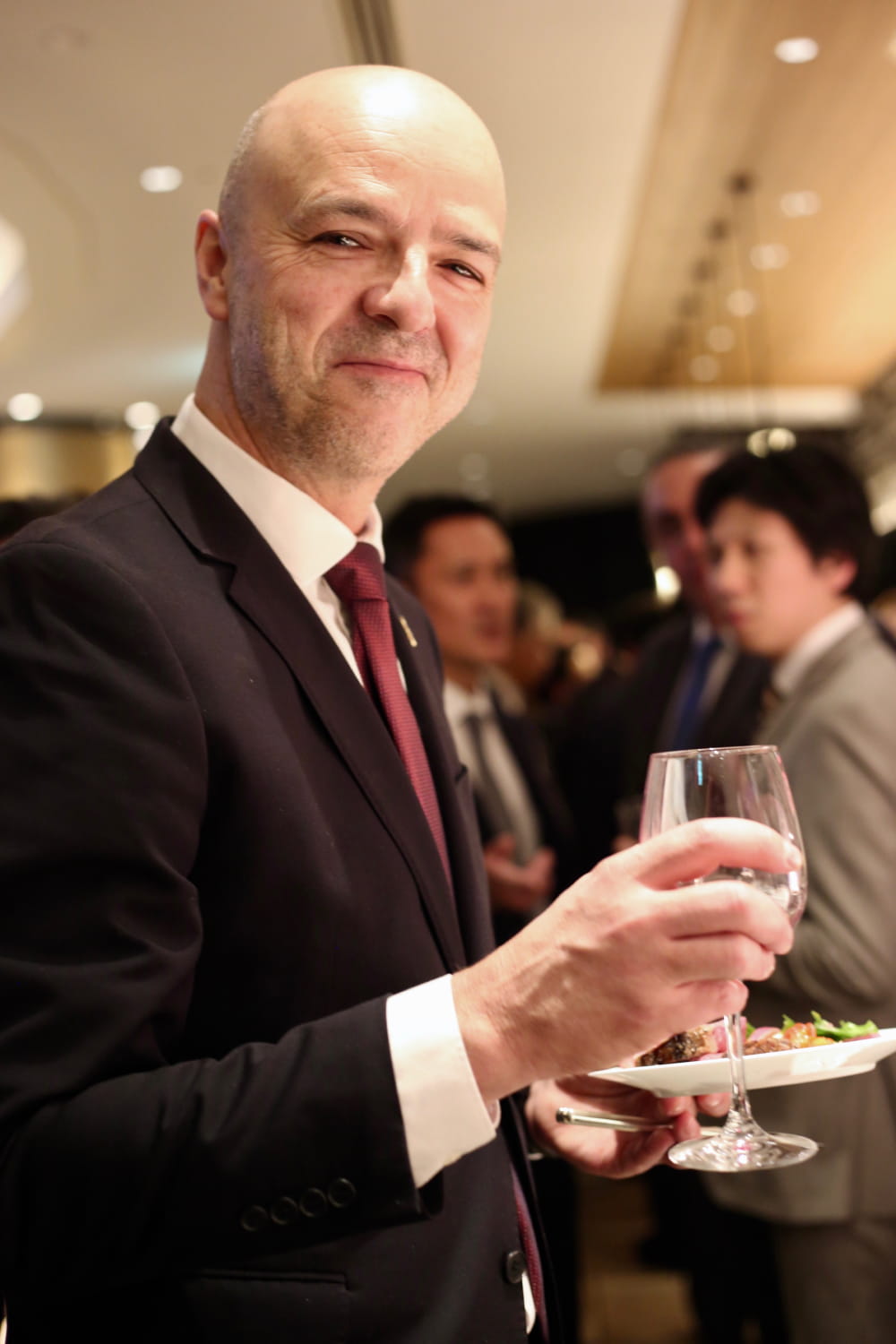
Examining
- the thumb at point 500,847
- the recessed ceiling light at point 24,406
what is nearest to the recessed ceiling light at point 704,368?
the recessed ceiling light at point 24,406

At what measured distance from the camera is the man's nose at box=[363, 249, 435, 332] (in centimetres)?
109

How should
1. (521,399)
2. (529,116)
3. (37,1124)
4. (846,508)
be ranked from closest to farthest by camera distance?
1. (37,1124)
2. (846,508)
3. (529,116)
4. (521,399)

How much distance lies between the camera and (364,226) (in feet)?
3.60

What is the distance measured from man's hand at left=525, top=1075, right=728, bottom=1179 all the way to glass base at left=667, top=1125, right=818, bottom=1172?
0.08m

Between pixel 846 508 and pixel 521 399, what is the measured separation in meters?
5.64

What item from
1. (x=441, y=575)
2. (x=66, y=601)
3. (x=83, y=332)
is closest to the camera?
(x=66, y=601)

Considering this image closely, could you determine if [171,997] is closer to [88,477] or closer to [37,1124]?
[37,1124]

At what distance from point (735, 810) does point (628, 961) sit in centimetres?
18

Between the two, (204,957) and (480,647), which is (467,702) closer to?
(480,647)

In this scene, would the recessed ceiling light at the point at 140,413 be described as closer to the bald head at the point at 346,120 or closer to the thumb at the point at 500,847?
the thumb at the point at 500,847

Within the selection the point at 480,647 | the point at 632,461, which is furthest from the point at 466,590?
the point at 632,461

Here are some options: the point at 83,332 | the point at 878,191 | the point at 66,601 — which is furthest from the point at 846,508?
the point at 83,332

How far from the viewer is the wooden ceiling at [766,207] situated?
150 inches

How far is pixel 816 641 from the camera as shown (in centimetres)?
219
